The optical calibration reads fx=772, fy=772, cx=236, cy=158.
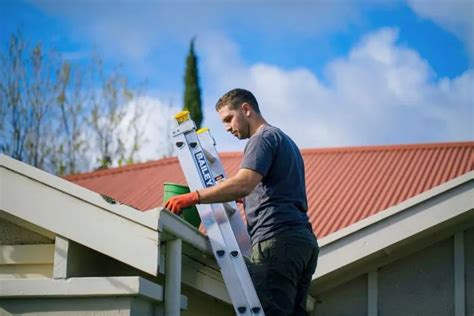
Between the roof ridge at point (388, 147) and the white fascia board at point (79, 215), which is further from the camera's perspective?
the roof ridge at point (388, 147)

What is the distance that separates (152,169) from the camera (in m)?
16.2

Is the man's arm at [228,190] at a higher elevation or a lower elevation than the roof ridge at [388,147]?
lower

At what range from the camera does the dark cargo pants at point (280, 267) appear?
454cm

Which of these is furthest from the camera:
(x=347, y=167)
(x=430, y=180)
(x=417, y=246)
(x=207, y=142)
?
(x=347, y=167)

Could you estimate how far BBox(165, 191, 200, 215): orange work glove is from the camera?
4434 millimetres

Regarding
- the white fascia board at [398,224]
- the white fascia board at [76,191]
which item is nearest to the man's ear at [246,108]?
the white fascia board at [76,191]

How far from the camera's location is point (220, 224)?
15.9ft

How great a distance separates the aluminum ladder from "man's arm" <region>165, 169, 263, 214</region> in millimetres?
373

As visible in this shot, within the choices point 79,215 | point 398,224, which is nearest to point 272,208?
point 79,215

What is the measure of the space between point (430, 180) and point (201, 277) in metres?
7.99

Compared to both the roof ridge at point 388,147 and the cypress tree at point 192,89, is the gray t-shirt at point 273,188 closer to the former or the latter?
the roof ridge at point 388,147

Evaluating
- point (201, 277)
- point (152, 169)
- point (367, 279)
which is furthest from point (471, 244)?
point (152, 169)

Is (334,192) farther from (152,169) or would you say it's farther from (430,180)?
(152,169)

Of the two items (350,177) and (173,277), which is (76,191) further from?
(350,177)
